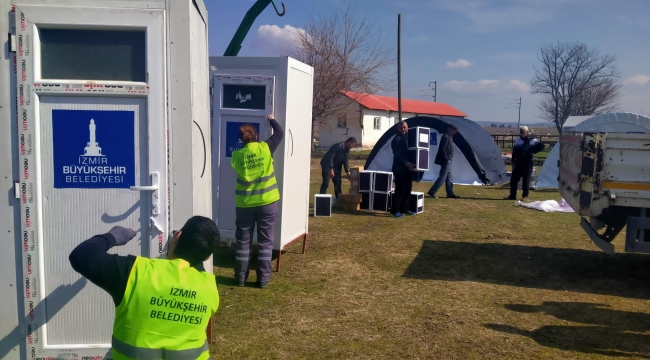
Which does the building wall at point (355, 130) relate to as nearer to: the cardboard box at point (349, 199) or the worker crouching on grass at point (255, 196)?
the cardboard box at point (349, 199)

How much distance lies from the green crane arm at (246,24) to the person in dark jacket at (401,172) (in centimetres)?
375

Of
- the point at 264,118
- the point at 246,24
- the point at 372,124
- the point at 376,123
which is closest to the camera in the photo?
the point at 264,118

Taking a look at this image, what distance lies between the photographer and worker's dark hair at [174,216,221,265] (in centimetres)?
248

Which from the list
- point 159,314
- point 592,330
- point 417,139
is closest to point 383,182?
point 417,139

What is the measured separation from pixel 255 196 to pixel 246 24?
146 inches

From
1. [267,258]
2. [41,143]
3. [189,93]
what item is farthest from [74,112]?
[267,258]

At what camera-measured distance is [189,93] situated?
3.52m

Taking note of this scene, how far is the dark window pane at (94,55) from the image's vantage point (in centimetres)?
338

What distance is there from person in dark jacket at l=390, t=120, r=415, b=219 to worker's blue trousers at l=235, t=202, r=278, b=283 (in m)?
5.15

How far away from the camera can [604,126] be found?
15.4m

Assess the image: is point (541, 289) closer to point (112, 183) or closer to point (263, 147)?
point (263, 147)

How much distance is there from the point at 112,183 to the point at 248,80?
3479 mm

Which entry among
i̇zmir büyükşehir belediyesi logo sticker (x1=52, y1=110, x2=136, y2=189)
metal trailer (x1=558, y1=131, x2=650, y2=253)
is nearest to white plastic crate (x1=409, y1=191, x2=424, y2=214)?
metal trailer (x1=558, y1=131, x2=650, y2=253)

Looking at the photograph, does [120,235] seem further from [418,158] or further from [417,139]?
[417,139]
